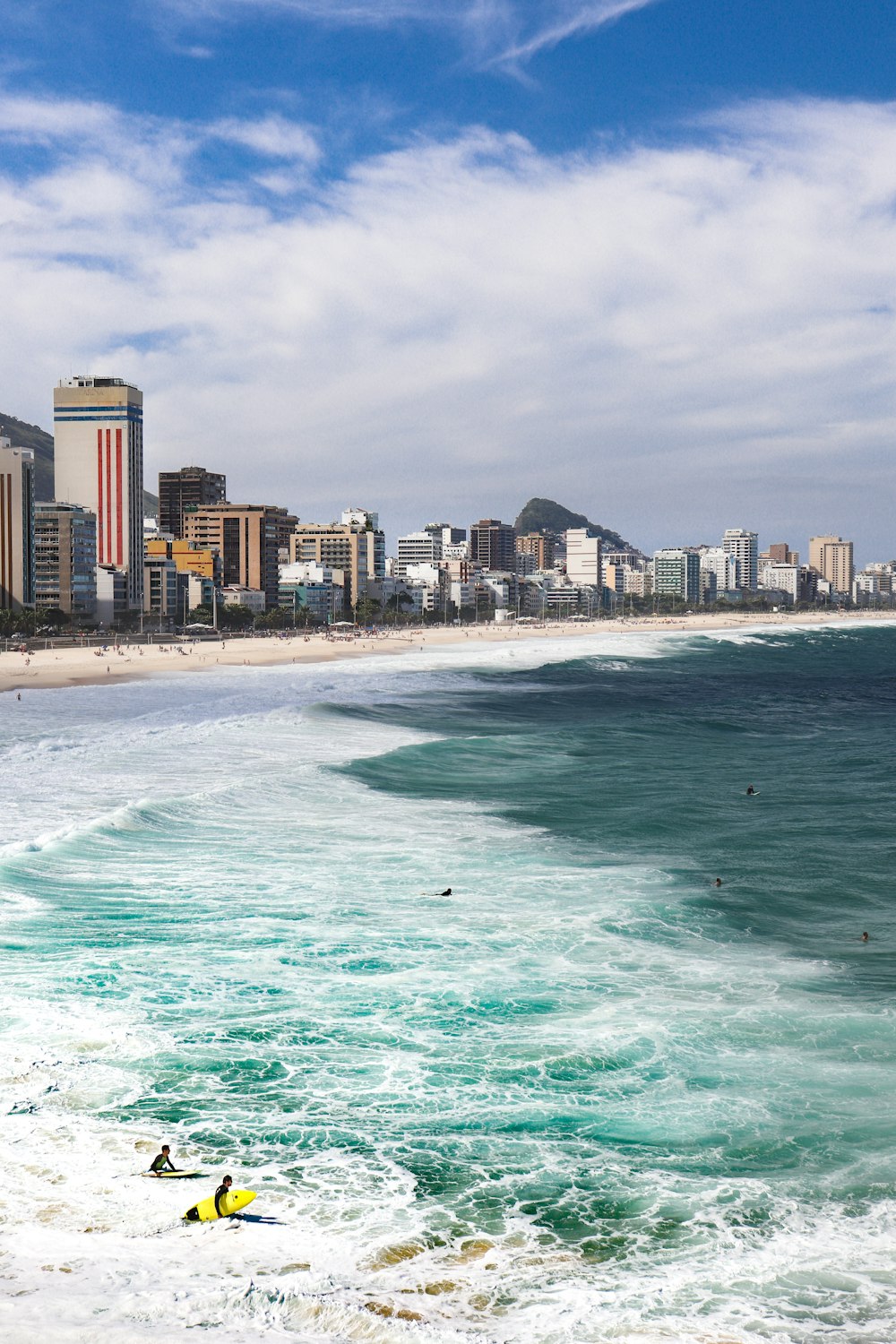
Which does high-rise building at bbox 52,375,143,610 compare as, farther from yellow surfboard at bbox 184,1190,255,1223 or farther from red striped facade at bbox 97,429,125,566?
yellow surfboard at bbox 184,1190,255,1223

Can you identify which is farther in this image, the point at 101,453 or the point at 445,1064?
the point at 101,453

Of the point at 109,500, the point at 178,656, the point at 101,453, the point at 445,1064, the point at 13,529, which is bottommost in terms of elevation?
the point at 445,1064

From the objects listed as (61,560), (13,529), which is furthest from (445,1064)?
(61,560)

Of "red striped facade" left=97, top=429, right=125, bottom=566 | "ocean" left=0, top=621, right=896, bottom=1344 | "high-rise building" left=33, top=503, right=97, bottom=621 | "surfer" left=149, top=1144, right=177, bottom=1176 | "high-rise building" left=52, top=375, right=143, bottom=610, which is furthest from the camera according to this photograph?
"high-rise building" left=52, top=375, right=143, bottom=610

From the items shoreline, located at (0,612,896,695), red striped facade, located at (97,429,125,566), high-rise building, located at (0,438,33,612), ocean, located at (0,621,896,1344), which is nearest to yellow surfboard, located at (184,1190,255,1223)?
ocean, located at (0,621,896,1344)

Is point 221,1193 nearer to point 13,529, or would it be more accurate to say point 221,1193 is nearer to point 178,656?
point 178,656

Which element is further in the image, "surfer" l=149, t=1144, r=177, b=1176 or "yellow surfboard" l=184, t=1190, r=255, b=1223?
"surfer" l=149, t=1144, r=177, b=1176

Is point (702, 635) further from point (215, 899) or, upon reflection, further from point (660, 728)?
point (215, 899)

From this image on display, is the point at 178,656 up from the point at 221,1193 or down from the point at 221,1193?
up
